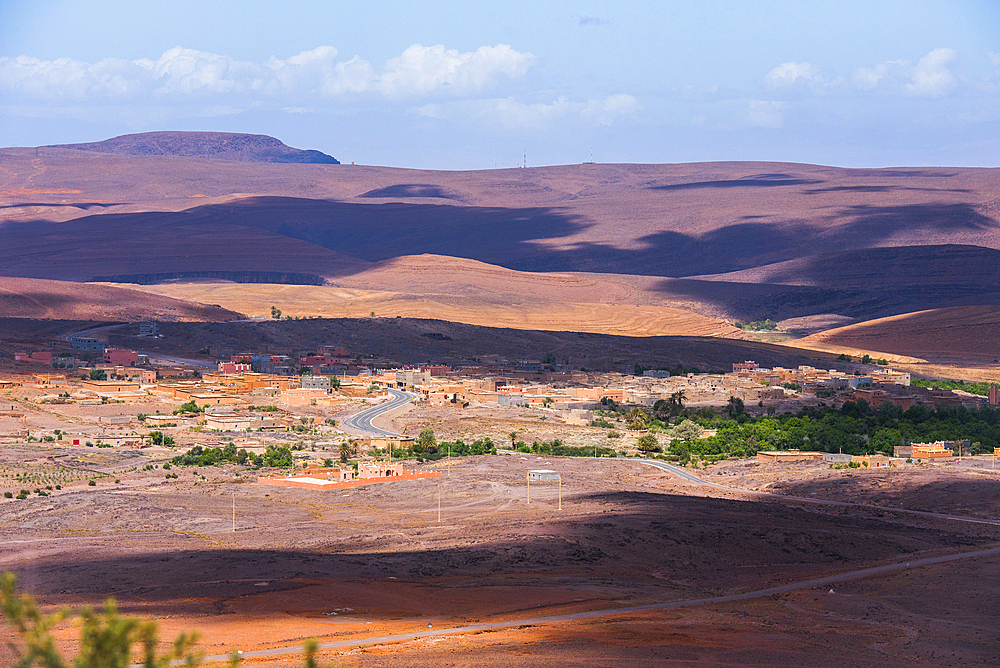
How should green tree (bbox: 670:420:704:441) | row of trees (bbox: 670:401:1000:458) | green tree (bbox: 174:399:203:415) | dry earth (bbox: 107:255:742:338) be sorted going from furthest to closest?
1. dry earth (bbox: 107:255:742:338)
2. green tree (bbox: 174:399:203:415)
3. green tree (bbox: 670:420:704:441)
4. row of trees (bbox: 670:401:1000:458)

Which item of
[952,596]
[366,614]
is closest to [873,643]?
[952,596]

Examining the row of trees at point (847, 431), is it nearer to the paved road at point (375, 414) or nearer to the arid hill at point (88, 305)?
the paved road at point (375, 414)

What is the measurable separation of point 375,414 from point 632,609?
42.5 metres

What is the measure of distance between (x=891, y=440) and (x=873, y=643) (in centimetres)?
3305

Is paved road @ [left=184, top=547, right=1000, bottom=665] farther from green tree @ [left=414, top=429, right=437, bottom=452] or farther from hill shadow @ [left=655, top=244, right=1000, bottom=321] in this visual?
hill shadow @ [left=655, top=244, right=1000, bottom=321]

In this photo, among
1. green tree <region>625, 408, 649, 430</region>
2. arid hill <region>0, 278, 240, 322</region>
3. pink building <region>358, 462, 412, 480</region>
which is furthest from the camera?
arid hill <region>0, 278, 240, 322</region>

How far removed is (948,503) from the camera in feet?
130

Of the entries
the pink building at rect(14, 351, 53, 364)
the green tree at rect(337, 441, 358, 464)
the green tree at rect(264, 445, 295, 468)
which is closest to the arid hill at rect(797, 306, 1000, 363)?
the pink building at rect(14, 351, 53, 364)

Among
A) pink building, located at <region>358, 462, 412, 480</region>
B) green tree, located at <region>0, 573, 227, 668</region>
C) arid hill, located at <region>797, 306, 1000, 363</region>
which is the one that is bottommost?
arid hill, located at <region>797, 306, 1000, 363</region>

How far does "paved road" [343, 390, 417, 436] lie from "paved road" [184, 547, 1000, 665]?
103 ft

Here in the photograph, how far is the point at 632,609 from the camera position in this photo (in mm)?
25078

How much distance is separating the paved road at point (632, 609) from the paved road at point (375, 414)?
3135cm

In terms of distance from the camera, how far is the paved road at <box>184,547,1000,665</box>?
67.7ft

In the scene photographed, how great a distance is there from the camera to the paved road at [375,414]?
60.1 metres
